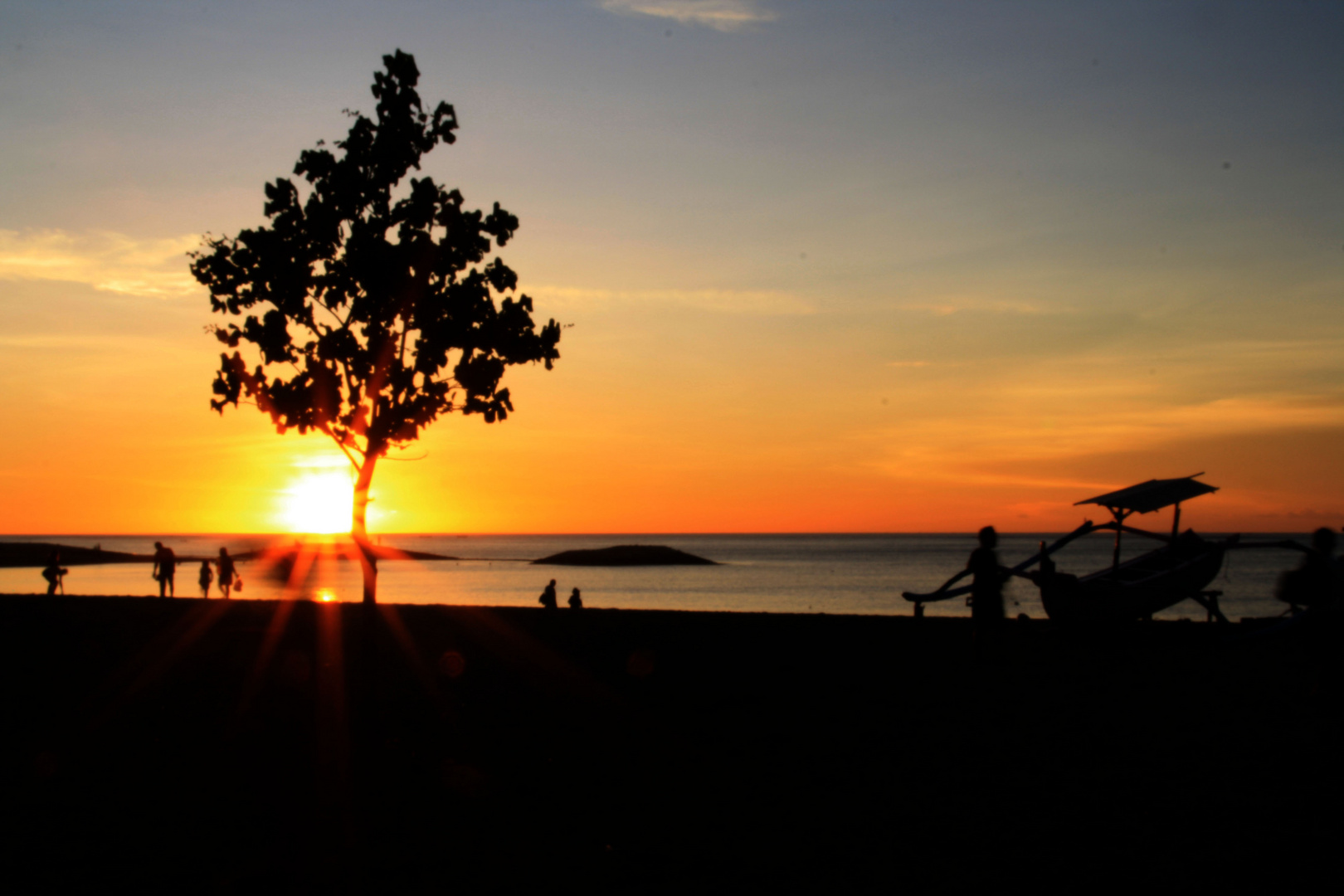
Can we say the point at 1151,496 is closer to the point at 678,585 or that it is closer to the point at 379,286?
the point at 379,286

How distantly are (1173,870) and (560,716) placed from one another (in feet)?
22.6

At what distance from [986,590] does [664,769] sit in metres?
7.99

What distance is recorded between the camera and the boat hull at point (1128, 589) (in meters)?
20.5

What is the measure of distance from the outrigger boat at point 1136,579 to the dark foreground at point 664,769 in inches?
119

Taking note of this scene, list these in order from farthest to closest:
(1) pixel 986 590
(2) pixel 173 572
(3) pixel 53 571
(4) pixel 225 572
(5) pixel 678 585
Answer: (5) pixel 678 585, (4) pixel 225 572, (2) pixel 173 572, (3) pixel 53 571, (1) pixel 986 590

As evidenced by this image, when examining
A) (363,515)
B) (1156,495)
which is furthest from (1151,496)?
(363,515)

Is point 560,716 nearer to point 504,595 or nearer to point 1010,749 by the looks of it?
point 1010,749

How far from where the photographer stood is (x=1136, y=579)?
2214 centimetres

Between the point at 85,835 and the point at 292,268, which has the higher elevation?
the point at 292,268

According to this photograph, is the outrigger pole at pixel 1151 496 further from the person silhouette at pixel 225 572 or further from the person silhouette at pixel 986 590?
the person silhouette at pixel 225 572

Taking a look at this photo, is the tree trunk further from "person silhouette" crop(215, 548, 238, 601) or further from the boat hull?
"person silhouette" crop(215, 548, 238, 601)

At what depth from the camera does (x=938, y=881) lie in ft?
20.5

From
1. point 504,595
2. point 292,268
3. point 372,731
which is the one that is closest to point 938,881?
point 372,731

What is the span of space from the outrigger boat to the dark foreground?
3.03 metres
